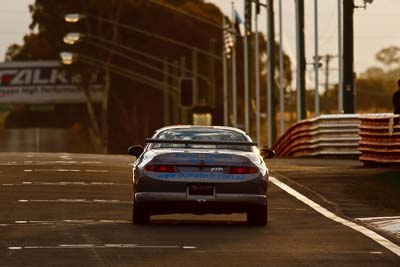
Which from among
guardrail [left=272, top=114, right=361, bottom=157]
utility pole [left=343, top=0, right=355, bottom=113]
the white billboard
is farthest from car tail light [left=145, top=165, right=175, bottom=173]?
the white billboard

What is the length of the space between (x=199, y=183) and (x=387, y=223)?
237 cm

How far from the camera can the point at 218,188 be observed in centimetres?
2098

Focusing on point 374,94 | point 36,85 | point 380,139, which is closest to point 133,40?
point 36,85

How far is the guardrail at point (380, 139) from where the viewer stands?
34844 mm

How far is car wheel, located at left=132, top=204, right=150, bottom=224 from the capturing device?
21.2 metres

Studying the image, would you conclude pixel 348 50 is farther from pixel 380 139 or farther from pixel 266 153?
pixel 266 153

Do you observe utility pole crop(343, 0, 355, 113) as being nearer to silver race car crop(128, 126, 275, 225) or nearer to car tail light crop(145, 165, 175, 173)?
silver race car crop(128, 126, 275, 225)

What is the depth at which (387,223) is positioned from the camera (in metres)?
21.5

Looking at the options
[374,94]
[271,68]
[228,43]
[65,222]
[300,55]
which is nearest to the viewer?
[65,222]

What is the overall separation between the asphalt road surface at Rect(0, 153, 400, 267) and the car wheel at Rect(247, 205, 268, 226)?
131mm

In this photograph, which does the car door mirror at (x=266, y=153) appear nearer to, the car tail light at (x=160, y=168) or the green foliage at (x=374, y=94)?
the car tail light at (x=160, y=168)

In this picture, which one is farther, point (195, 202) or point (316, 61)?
point (316, 61)

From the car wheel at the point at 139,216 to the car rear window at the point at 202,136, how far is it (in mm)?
946

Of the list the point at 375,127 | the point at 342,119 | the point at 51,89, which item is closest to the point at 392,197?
the point at 375,127
